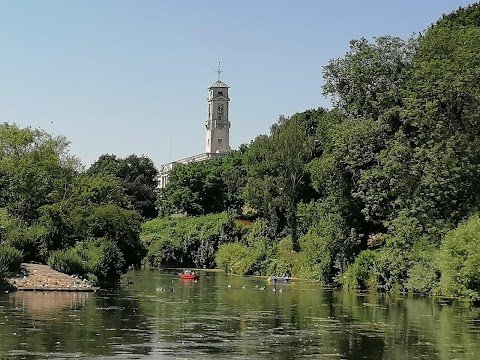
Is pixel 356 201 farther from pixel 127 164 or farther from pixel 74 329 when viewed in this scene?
pixel 127 164

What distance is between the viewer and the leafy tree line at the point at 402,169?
57.8 m

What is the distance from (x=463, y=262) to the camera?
4866 cm

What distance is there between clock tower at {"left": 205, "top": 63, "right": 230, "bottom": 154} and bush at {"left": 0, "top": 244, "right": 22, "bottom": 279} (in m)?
127

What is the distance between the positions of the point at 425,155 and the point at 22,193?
1309 inches

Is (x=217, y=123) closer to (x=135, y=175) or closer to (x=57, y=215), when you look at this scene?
(x=135, y=175)

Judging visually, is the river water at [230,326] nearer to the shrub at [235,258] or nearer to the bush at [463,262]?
the bush at [463,262]

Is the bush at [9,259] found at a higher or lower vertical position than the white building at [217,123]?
lower

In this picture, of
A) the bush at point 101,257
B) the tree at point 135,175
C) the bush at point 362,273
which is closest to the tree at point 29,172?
the bush at point 101,257

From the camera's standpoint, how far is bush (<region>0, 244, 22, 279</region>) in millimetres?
52475

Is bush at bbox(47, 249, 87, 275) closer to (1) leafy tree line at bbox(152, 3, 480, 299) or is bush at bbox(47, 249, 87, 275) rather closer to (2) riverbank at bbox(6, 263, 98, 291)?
(2) riverbank at bbox(6, 263, 98, 291)

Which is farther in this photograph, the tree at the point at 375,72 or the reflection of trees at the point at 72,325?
the tree at the point at 375,72

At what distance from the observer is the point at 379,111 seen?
66.2 metres

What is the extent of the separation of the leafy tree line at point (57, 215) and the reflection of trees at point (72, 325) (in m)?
8.44

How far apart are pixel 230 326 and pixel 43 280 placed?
21896 mm
